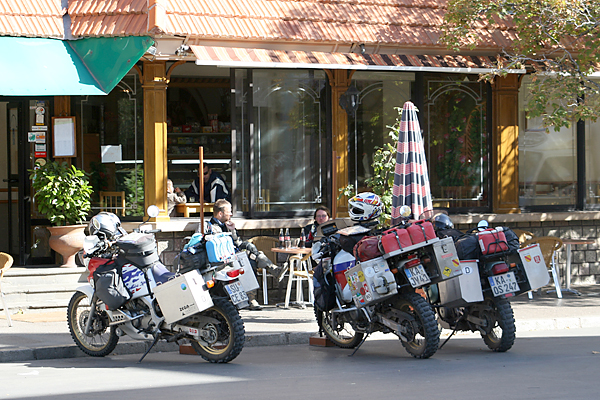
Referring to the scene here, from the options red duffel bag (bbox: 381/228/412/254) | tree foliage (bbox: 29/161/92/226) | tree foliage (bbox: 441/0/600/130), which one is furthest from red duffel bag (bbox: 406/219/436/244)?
tree foliage (bbox: 29/161/92/226)

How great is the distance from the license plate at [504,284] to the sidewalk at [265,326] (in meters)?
1.63

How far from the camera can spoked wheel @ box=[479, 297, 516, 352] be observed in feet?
28.0

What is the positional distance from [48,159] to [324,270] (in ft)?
19.2

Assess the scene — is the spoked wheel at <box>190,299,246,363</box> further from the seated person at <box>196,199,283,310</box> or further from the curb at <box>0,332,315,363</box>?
the seated person at <box>196,199,283,310</box>

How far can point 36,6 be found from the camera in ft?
40.9

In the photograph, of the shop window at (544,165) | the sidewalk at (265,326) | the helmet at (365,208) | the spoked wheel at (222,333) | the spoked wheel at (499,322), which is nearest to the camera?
the spoked wheel at (222,333)

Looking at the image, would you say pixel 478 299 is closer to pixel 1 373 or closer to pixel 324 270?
pixel 324 270

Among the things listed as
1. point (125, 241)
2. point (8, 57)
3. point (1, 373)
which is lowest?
point (1, 373)

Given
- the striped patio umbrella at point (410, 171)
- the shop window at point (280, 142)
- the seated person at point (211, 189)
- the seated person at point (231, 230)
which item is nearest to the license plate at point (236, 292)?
the seated person at point (231, 230)

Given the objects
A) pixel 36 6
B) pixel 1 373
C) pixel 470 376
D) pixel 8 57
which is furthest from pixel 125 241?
pixel 36 6

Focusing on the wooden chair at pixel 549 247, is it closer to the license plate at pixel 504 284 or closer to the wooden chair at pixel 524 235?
the wooden chair at pixel 524 235

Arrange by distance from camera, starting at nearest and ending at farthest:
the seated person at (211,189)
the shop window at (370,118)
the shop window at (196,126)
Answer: the seated person at (211,189) < the shop window at (370,118) < the shop window at (196,126)

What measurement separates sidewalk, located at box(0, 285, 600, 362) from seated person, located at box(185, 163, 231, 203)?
2158mm

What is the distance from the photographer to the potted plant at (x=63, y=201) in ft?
39.1
